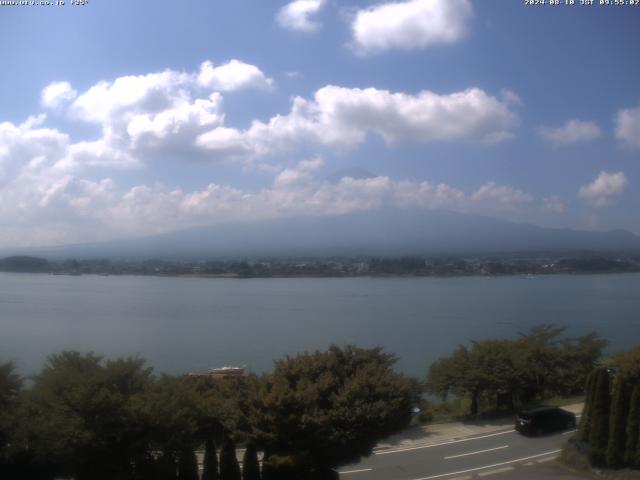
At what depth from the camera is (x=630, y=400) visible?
6.55m

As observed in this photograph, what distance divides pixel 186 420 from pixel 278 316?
88.5ft

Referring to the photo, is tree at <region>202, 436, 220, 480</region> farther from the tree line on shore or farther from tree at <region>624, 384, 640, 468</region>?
tree at <region>624, 384, 640, 468</region>

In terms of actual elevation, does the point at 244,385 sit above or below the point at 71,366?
below

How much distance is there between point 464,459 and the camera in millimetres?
7996

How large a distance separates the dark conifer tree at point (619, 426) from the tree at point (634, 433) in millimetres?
68

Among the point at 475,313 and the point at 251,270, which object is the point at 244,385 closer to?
the point at 475,313

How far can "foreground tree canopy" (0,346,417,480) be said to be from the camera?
559 centimetres

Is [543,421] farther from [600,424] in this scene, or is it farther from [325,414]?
→ [325,414]

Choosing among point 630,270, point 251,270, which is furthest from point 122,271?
point 630,270

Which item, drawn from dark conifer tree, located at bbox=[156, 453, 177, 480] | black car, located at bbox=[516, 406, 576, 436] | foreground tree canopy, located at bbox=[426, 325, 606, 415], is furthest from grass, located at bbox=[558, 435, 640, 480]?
dark conifer tree, located at bbox=[156, 453, 177, 480]

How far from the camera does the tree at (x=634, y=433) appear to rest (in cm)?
643

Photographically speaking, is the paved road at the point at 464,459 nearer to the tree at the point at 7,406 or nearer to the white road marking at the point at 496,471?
the white road marking at the point at 496,471

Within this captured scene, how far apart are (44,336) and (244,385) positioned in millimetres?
20679

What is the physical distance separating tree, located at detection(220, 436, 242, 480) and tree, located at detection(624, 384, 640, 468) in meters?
4.15
